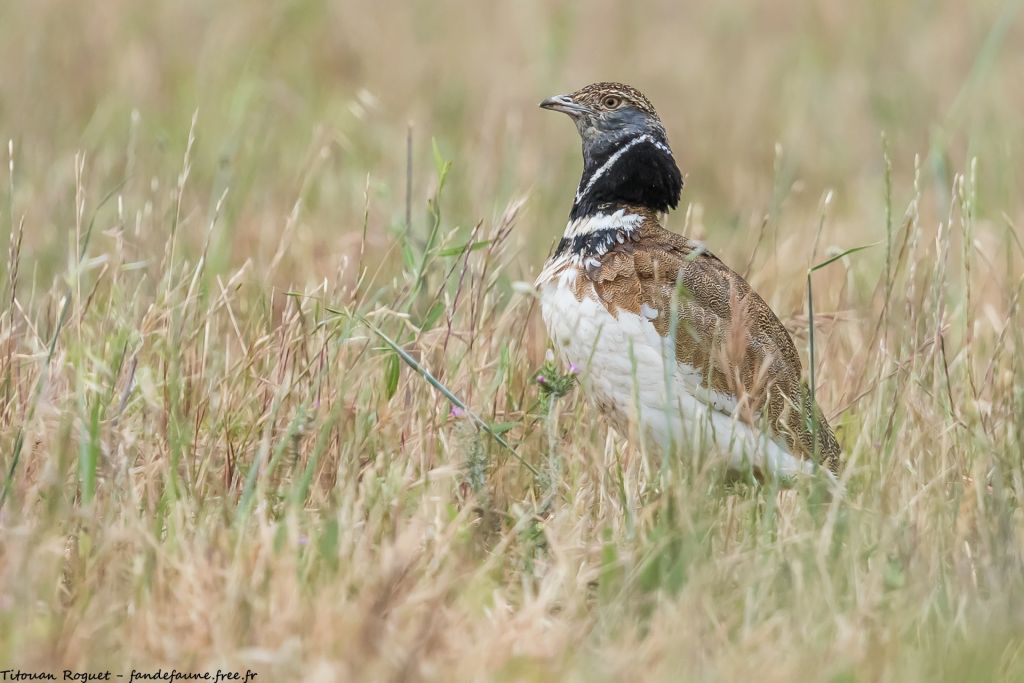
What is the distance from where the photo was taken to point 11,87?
8836 mm

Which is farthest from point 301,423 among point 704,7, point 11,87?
point 704,7

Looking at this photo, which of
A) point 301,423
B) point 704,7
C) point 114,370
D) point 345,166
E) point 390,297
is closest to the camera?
point 301,423

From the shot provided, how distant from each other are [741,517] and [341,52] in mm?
6559

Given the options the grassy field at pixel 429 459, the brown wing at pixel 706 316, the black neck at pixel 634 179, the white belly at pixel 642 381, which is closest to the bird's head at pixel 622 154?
the black neck at pixel 634 179

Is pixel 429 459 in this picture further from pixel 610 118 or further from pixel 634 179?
pixel 610 118

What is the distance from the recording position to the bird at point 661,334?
4.60 meters

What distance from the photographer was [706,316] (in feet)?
15.8

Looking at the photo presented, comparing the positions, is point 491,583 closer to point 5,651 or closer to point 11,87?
point 5,651

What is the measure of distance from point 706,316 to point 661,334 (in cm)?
19

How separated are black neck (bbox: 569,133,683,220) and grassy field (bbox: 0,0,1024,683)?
11.1 inches

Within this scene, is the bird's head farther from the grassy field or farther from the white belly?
the white belly

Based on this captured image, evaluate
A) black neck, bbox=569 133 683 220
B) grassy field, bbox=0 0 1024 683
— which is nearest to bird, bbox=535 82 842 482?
black neck, bbox=569 133 683 220

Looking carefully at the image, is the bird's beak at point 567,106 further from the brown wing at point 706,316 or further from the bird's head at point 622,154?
the brown wing at point 706,316

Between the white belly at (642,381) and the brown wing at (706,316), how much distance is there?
0.05 meters
